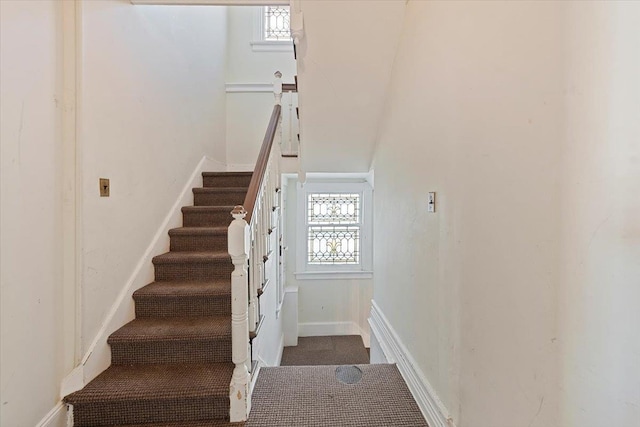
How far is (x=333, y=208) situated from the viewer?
14.9 ft

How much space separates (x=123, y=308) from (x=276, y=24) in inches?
159

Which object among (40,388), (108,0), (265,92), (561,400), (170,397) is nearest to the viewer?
(561,400)

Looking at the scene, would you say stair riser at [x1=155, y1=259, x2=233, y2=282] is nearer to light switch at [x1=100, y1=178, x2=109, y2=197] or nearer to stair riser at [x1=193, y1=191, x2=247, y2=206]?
light switch at [x1=100, y1=178, x2=109, y2=197]

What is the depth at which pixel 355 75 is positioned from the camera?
2252mm

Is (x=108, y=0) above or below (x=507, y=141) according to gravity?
above

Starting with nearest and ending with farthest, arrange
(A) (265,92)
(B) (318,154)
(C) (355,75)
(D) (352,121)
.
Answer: (C) (355,75), (D) (352,121), (B) (318,154), (A) (265,92)

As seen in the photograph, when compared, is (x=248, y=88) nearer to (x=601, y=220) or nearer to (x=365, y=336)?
(x=365, y=336)

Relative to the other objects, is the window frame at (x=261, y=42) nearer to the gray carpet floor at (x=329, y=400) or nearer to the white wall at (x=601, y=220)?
the gray carpet floor at (x=329, y=400)

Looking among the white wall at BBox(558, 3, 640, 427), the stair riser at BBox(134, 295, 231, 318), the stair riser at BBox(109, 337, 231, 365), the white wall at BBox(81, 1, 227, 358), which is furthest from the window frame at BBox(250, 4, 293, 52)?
the white wall at BBox(558, 3, 640, 427)

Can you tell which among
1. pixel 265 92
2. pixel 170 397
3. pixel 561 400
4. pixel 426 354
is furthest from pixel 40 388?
pixel 265 92

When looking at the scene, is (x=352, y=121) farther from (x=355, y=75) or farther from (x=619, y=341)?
(x=619, y=341)

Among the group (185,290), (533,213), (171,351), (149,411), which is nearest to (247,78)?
(185,290)

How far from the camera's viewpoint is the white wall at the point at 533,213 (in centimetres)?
64

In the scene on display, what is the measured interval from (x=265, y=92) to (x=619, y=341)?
4276 mm
